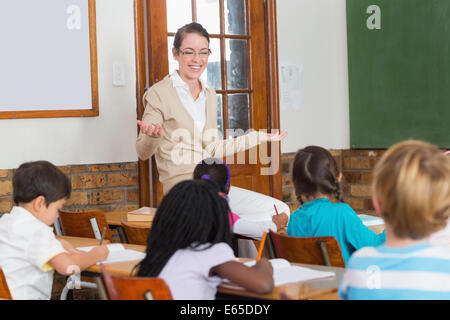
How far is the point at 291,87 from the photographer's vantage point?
18.1ft

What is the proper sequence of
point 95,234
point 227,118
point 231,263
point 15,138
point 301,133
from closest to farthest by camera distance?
point 231,263
point 95,234
point 15,138
point 227,118
point 301,133

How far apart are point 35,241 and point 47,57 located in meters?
2.04

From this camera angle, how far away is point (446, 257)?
5.41 feet

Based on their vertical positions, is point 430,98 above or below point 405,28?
below

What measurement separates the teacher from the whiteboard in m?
0.67

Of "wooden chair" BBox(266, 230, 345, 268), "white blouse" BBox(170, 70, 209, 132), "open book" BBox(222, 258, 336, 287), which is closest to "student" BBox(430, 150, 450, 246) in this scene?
"wooden chair" BBox(266, 230, 345, 268)

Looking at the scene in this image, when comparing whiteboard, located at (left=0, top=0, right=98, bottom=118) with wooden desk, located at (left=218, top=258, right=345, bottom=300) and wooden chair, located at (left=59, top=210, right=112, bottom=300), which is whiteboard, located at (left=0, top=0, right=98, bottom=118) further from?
wooden desk, located at (left=218, top=258, right=345, bottom=300)

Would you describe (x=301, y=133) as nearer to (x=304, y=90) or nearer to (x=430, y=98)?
(x=304, y=90)

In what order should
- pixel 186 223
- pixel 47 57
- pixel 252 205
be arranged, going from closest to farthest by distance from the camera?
pixel 186 223 → pixel 252 205 → pixel 47 57

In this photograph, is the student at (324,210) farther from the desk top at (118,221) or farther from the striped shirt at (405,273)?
the striped shirt at (405,273)

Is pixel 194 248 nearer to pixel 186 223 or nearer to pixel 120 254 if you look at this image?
pixel 186 223

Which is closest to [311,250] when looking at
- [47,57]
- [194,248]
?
[194,248]
